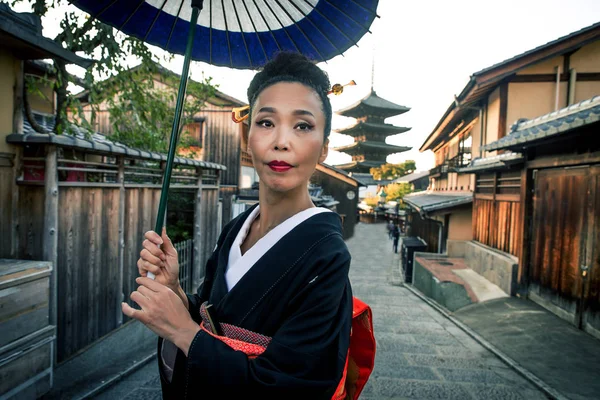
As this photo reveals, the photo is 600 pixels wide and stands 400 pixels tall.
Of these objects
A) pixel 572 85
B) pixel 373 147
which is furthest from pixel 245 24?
pixel 373 147

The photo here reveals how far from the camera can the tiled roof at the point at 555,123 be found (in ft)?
14.7

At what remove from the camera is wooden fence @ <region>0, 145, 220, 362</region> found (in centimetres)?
351

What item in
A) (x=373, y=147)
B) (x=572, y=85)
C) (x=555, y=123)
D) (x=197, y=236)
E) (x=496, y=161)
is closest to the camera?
(x=555, y=123)

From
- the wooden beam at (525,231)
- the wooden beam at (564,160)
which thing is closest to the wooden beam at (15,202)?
the wooden beam at (564,160)

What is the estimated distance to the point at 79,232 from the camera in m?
3.95

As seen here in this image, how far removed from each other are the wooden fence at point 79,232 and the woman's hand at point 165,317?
2942mm

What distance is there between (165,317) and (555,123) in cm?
621

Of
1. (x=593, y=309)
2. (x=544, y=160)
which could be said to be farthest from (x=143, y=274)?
(x=544, y=160)

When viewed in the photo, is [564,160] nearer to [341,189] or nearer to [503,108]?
[503,108]

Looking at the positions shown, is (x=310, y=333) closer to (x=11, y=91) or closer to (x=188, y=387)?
(x=188, y=387)

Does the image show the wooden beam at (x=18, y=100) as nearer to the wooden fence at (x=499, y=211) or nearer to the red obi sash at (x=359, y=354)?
the red obi sash at (x=359, y=354)

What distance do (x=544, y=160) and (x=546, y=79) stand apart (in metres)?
4.76

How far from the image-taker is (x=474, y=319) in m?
6.23

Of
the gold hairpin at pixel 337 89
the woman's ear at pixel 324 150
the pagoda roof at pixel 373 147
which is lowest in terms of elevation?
the woman's ear at pixel 324 150
